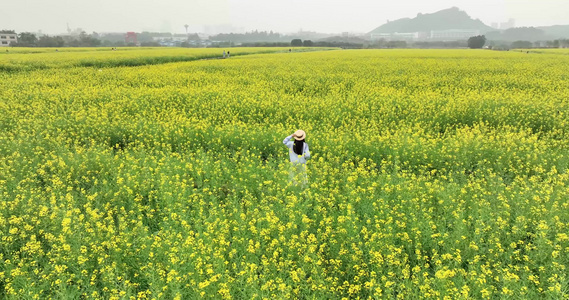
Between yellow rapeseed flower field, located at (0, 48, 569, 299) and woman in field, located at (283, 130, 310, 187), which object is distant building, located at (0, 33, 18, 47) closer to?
yellow rapeseed flower field, located at (0, 48, 569, 299)

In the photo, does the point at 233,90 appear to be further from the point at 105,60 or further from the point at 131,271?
the point at 105,60

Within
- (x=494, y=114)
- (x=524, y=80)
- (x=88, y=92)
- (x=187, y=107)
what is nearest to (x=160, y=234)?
(x=187, y=107)

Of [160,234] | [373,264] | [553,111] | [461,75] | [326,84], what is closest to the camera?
A: [373,264]

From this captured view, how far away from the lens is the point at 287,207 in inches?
207

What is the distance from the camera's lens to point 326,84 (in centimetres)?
1797

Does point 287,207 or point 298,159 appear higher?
point 298,159

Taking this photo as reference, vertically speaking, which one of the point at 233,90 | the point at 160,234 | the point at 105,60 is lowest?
the point at 160,234

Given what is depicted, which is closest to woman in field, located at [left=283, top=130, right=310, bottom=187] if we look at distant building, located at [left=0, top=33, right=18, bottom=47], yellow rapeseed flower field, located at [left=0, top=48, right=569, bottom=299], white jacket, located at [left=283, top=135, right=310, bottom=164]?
white jacket, located at [left=283, top=135, right=310, bottom=164]

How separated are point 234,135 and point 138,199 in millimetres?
3884

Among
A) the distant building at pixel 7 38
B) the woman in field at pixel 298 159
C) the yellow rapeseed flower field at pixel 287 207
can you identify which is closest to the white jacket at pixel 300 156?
the woman in field at pixel 298 159

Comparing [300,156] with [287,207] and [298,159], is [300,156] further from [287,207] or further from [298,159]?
[287,207]

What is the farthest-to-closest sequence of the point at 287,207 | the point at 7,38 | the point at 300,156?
the point at 7,38 < the point at 300,156 < the point at 287,207

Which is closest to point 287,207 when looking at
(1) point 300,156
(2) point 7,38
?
(1) point 300,156

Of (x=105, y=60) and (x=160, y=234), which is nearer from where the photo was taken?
(x=160, y=234)
